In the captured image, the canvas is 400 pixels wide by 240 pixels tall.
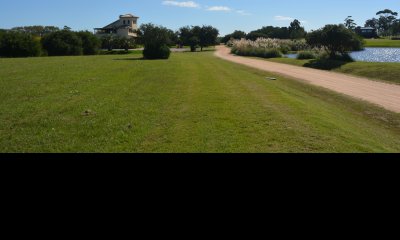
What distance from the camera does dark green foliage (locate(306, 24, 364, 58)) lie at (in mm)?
32188

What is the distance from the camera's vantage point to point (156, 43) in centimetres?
3538

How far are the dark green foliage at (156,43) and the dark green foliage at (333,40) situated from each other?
40.9 feet

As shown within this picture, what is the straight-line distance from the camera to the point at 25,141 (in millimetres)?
8406

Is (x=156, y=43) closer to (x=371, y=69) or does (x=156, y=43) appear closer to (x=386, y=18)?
(x=371, y=69)

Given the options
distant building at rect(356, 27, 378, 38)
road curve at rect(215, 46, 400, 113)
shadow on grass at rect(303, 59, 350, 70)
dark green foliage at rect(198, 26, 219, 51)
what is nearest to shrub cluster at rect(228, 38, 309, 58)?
dark green foliage at rect(198, 26, 219, 51)

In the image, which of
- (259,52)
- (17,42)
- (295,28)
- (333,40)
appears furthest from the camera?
(259,52)

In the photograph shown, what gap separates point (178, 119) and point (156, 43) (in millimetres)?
25595

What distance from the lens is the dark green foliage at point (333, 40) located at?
32188mm

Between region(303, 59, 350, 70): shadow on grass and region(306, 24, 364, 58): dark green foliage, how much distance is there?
150 centimetres

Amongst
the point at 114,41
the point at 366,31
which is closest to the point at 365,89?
the point at 366,31

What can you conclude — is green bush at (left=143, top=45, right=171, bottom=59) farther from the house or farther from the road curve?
the house

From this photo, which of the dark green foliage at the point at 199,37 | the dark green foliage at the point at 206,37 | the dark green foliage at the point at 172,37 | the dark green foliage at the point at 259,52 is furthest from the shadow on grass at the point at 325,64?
the dark green foliage at the point at 206,37

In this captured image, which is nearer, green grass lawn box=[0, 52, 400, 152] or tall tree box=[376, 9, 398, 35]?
tall tree box=[376, 9, 398, 35]
